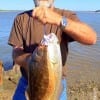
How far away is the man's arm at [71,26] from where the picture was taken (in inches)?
145

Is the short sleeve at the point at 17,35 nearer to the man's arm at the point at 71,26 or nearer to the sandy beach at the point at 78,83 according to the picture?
the man's arm at the point at 71,26

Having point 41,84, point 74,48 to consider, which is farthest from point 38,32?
point 74,48

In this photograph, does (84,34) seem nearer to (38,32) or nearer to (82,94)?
(38,32)

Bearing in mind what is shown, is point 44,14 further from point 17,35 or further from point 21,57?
point 17,35

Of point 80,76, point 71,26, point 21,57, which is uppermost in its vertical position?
point 71,26

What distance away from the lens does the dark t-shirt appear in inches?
174

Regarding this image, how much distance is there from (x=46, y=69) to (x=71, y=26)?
2.12 feet

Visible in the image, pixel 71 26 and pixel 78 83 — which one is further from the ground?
pixel 71 26

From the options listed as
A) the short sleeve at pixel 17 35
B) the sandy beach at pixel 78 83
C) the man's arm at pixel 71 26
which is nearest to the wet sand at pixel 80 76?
the sandy beach at pixel 78 83

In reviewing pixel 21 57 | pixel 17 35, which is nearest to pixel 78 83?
pixel 17 35

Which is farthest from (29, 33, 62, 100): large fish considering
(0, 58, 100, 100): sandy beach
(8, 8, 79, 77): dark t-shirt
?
(0, 58, 100, 100): sandy beach

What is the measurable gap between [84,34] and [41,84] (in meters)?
0.73

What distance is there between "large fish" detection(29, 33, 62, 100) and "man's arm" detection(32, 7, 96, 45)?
192 mm

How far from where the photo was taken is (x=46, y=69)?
3514 millimetres
